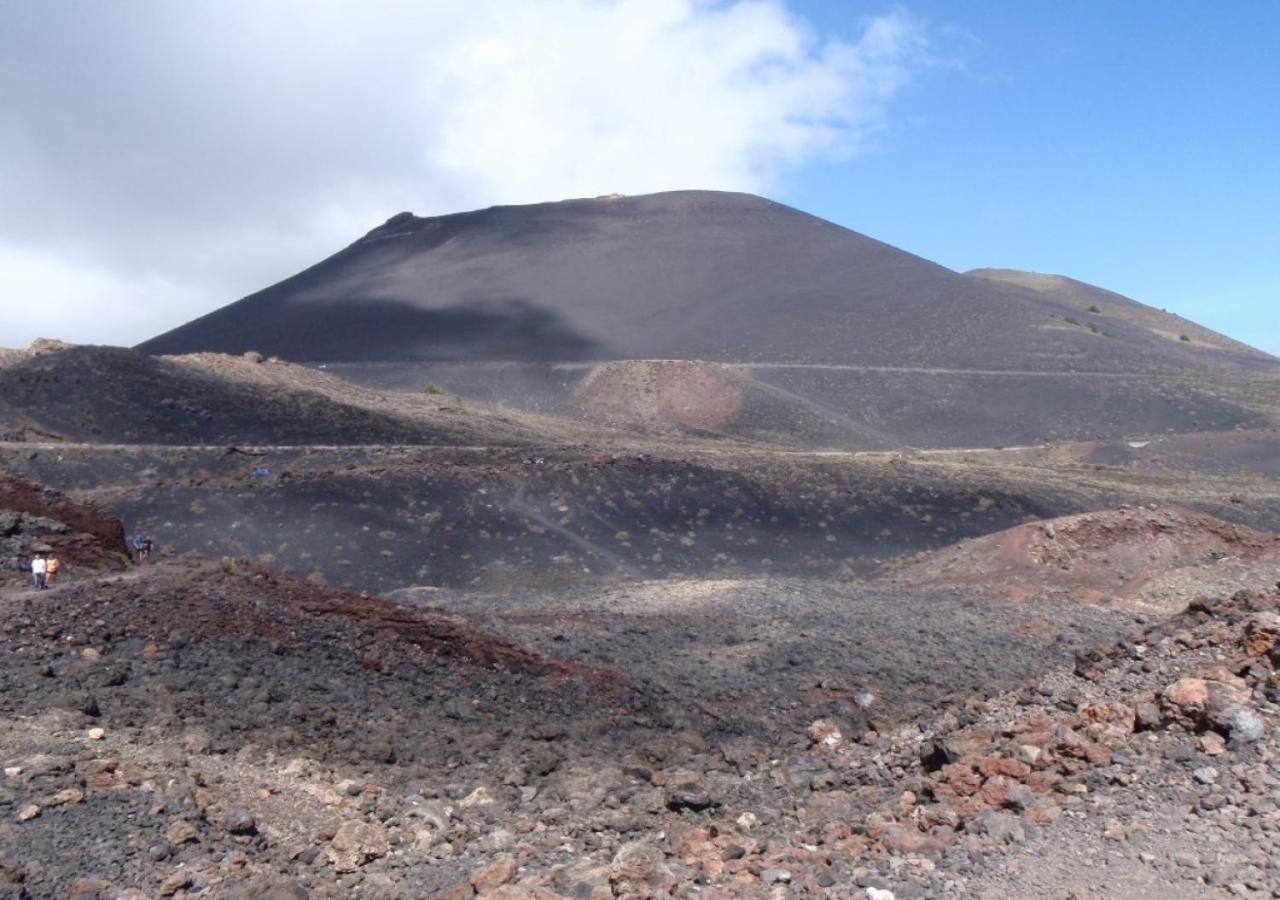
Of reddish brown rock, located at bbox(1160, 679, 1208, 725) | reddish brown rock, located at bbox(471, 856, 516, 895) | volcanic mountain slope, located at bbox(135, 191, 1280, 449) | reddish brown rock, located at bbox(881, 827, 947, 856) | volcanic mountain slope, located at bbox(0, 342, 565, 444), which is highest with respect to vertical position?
volcanic mountain slope, located at bbox(135, 191, 1280, 449)

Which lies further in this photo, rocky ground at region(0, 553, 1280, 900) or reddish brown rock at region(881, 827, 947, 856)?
reddish brown rock at region(881, 827, 947, 856)

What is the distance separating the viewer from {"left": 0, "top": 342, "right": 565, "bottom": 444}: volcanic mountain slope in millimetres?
30281

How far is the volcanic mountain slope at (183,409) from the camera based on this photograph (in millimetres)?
30281

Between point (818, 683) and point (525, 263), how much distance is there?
73.7m

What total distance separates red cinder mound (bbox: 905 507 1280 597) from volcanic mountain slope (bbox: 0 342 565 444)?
18.2 m

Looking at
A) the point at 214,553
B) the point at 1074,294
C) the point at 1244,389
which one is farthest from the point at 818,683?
the point at 1074,294

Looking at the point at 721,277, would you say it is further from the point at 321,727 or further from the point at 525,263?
the point at 321,727

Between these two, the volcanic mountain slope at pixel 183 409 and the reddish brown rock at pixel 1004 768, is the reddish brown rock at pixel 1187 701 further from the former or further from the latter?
the volcanic mountain slope at pixel 183 409

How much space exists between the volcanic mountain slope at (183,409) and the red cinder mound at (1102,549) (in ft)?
59.7

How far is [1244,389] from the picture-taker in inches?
2296

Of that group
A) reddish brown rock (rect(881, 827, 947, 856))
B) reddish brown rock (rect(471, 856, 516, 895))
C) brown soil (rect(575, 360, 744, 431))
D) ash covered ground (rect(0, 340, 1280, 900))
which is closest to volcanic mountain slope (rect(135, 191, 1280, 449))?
brown soil (rect(575, 360, 744, 431))

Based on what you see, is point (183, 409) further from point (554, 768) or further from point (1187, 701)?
point (1187, 701)

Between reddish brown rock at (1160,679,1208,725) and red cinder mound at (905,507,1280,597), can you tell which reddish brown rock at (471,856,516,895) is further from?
red cinder mound at (905,507,1280,597)

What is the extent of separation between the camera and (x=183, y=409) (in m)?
32.7
